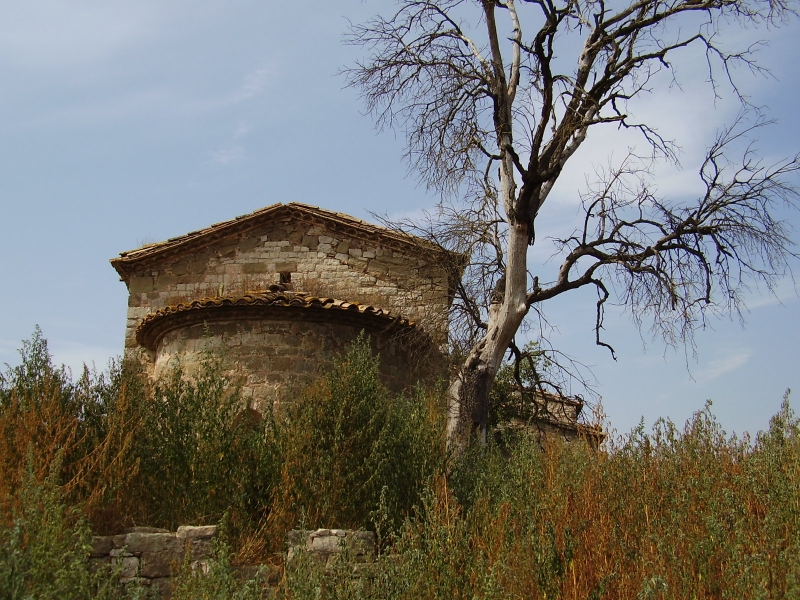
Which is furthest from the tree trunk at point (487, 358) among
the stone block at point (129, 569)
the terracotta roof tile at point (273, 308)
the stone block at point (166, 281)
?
the stone block at point (166, 281)

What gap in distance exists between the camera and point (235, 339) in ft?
36.0

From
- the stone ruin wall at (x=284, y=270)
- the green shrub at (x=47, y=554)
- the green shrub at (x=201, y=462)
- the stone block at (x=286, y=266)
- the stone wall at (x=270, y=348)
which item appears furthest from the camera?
the stone block at (x=286, y=266)

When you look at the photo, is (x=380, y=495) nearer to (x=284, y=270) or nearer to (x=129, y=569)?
(x=129, y=569)

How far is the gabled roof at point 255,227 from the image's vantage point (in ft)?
44.1

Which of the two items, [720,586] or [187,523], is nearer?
[720,586]

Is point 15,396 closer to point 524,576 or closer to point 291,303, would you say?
point 291,303

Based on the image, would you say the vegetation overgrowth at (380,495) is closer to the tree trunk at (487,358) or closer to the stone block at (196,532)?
the stone block at (196,532)

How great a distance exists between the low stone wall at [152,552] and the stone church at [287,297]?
4.12m

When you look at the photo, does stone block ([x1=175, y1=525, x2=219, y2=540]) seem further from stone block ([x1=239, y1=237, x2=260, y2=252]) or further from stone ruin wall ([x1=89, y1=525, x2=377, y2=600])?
Result: stone block ([x1=239, y1=237, x2=260, y2=252])

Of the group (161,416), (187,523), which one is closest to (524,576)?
(187,523)

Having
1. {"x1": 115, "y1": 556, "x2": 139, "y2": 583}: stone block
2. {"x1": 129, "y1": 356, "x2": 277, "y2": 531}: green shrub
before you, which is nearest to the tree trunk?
{"x1": 129, "y1": 356, "x2": 277, "y2": 531}: green shrub

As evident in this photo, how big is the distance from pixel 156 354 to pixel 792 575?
9.75 meters

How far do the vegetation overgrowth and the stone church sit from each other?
196 centimetres

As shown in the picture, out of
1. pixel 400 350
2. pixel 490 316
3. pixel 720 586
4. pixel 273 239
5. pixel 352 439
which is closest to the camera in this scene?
pixel 720 586
